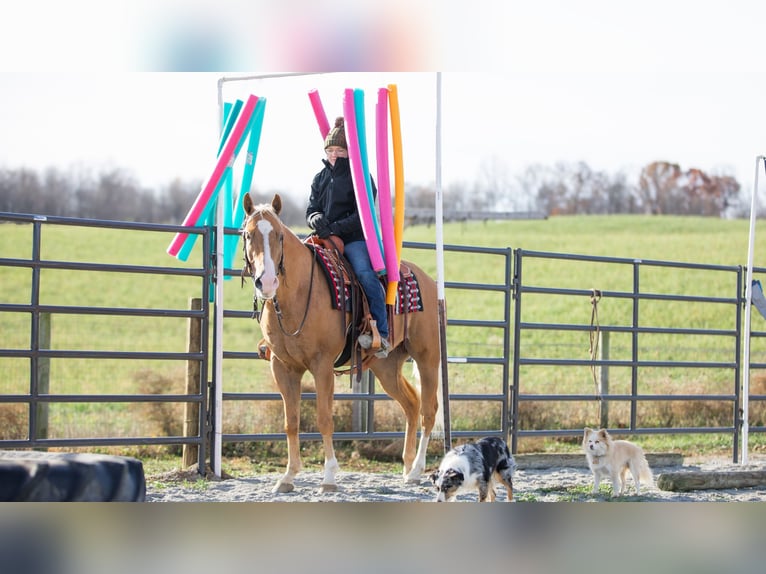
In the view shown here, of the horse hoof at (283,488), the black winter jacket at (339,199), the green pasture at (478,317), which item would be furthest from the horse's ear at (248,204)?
the green pasture at (478,317)

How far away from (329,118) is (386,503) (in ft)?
9.37

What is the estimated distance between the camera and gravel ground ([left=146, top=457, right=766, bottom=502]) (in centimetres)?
582

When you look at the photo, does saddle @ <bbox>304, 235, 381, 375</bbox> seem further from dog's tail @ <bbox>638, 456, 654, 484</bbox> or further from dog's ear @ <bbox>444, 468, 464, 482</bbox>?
dog's tail @ <bbox>638, 456, 654, 484</bbox>

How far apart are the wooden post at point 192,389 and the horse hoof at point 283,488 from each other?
1.15 metres

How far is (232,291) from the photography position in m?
22.5

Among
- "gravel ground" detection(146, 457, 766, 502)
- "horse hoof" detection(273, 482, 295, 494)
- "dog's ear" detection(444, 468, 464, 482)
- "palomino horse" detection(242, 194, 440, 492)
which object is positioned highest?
"palomino horse" detection(242, 194, 440, 492)

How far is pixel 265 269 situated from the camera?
529cm

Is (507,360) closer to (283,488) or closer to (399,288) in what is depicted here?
(399,288)

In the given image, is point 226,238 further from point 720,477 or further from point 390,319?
point 720,477

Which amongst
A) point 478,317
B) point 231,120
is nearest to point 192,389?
point 231,120

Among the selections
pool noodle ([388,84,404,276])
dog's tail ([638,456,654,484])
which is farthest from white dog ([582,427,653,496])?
pool noodle ([388,84,404,276])

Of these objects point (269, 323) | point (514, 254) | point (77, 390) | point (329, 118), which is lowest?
point (77, 390)

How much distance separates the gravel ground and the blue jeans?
3.67ft

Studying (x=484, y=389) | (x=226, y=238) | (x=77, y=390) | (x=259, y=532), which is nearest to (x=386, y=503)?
(x=259, y=532)
